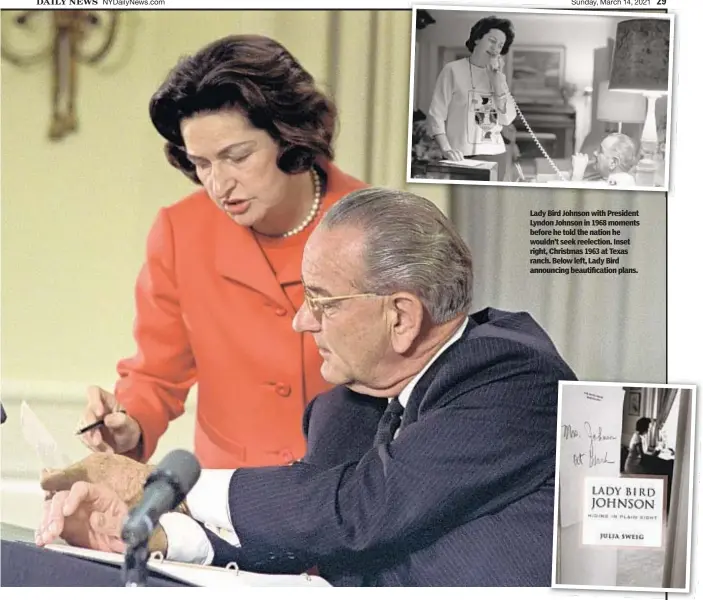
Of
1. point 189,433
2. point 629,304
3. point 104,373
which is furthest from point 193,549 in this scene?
point 629,304

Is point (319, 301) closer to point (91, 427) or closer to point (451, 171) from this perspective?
point (451, 171)

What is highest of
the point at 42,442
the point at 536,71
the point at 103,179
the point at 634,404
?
the point at 536,71

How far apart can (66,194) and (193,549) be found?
34.4 inches

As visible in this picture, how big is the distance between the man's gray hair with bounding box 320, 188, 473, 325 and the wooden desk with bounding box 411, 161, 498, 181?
67 millimetres

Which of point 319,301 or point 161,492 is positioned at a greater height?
point 319,301

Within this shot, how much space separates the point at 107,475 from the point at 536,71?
1362 millimetres

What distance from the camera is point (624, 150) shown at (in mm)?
2113

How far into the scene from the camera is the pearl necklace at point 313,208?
209 centimetres

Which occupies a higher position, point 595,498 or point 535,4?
point 535,4

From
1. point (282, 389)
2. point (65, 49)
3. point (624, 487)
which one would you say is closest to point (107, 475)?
point (282, 389)

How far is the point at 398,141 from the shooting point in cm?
211

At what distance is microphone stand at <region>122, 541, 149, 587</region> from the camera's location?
207cm

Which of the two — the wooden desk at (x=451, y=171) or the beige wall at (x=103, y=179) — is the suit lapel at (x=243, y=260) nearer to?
the beige wall at (x=103, y=179)

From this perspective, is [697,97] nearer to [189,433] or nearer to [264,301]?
[264,301]
